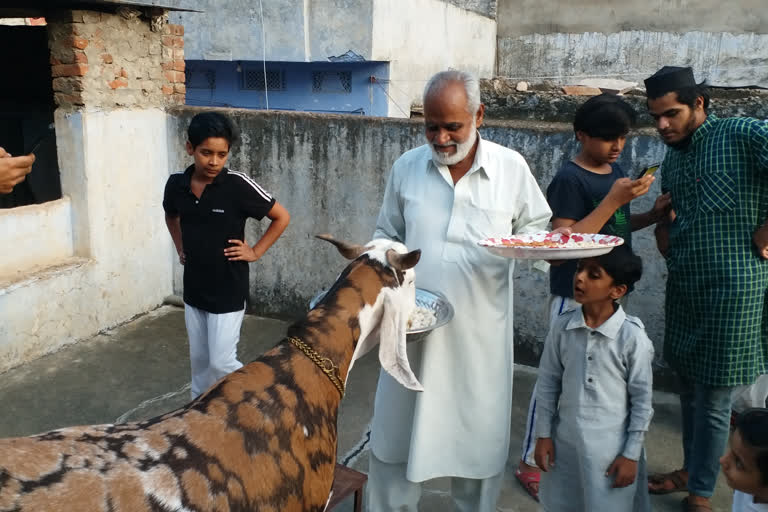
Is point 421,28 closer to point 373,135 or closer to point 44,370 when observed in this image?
point 373,135

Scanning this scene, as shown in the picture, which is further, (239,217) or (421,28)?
(421,28)

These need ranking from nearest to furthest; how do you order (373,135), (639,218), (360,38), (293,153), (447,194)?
(447,194)
(639,218)
(373,135)
(293,153)
(360,38)

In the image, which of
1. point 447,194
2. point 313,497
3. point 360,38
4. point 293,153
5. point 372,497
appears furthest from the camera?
point 360,38

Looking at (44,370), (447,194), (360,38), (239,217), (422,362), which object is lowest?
(44,370)

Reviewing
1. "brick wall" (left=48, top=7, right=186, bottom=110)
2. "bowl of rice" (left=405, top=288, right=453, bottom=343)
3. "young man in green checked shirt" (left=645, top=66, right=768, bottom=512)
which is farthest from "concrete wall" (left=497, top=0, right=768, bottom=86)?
"bowl of rice" (left=405, top=288, right=453, bottom=343)

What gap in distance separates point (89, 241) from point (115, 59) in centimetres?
166

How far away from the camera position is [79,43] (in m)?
5.48

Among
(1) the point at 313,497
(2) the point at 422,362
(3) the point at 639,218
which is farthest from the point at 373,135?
(1) the point at 313,497

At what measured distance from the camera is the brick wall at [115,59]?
552cm

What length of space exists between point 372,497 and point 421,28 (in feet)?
39.4

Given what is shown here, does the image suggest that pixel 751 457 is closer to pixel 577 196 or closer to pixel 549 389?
pixel 549 389

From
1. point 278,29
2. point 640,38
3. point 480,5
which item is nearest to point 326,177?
point 278,29

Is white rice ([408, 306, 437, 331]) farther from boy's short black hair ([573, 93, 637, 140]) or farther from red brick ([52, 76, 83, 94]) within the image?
red brick ([52, 76, 83, 94])

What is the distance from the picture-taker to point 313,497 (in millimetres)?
2193
